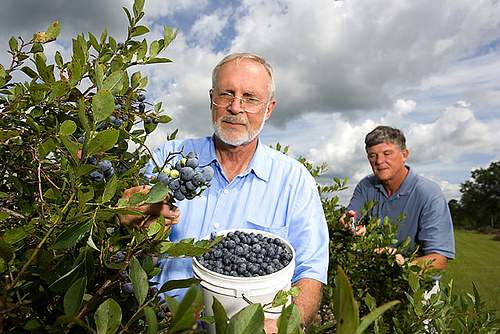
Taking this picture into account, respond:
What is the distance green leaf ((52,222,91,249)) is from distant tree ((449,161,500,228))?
1809 inches

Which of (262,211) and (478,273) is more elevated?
(262,211)

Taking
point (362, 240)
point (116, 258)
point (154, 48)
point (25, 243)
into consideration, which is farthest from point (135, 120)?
point (362, 240)

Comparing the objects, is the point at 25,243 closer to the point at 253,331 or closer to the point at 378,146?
the point at 253,331

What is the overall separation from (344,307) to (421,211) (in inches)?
148

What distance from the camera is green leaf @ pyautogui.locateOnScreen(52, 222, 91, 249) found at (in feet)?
2.16

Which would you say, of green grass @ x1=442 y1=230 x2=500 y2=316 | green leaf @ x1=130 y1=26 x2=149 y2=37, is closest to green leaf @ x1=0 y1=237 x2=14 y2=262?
green leaf @ x1=130 y1=26 x2=149 y2=37

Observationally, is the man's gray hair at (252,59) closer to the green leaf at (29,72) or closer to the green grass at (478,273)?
the green leaf at (29,72)

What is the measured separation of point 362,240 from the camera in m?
2.98

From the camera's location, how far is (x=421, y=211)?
369cm

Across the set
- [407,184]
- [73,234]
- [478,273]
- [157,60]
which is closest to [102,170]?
[73,234]

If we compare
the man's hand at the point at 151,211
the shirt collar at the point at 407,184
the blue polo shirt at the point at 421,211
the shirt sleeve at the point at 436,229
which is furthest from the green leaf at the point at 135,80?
the shirt collar at the point at 407,184

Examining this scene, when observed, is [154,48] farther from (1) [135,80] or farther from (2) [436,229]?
(2) [436,229]

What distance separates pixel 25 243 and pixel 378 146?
4040 millimetres

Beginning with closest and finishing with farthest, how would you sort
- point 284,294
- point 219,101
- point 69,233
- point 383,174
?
point 69,233 → point 284,294 → point 219,101 → point 383,174
